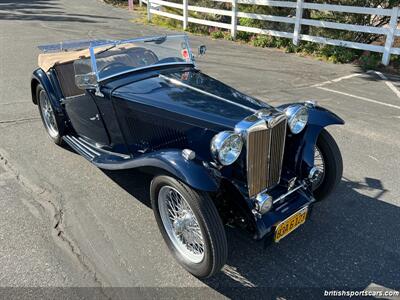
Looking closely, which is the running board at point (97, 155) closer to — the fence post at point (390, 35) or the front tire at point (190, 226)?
the front tire at point (190, 226)

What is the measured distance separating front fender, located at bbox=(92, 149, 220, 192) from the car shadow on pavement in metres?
0.59

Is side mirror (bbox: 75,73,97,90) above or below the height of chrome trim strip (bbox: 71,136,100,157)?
above

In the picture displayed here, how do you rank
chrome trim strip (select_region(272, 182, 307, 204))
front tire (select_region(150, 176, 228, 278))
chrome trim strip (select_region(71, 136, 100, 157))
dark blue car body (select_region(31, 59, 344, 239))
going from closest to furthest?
front tire (select_region(150, 176, 228, 278)), dark blue car body (select_region(31, 59, 344, 239)), chrome trim strip (select_region(272, 182, 307, 204)), chrome trim strip (select_region(71, 136, 100, 157))

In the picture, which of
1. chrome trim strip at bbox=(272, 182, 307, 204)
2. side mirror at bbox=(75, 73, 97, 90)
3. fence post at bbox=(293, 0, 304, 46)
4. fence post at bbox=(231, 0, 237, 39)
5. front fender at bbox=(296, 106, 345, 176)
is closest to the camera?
chrome trim strip at bbox=(272, 182, 307, 204)

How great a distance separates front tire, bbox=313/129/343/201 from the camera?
3.46 meters

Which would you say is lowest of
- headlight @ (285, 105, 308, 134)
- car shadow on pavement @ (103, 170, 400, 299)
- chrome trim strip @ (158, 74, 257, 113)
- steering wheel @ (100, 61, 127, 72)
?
car shadow on pavement @ (103, 170, 400, 299)

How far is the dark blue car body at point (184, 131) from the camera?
2.84 meters

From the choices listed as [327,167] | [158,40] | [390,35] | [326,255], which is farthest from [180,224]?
[390,35]

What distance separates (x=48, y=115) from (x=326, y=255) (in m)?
3.92

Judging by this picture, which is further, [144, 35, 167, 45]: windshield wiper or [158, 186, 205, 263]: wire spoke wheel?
[144, 35, 167, 45]: windshield wiper

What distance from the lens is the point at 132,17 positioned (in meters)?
17.8

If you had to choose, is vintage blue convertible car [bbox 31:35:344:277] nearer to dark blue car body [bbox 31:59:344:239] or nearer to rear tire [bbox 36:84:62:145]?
dark blue car body [bbox 31:59:344:239]

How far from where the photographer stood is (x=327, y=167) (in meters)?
3.50

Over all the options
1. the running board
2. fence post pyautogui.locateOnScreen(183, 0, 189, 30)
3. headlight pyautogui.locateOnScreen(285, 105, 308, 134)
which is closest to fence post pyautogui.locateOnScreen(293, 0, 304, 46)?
fence post pyautogui.locateOnScreen(183, 0, 189, 30)
